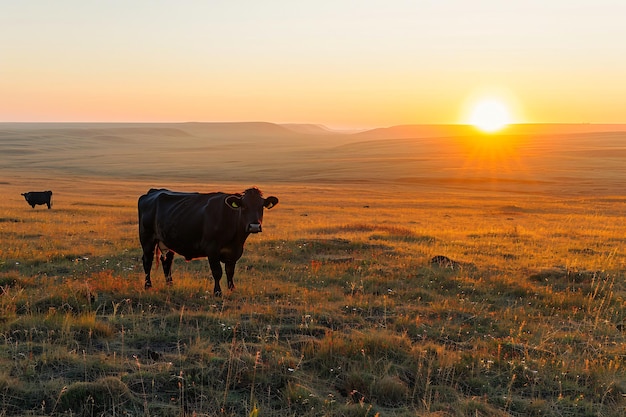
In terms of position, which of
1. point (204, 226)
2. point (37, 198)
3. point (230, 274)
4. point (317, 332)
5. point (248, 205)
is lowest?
point (37, 198)

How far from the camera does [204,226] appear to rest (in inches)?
359

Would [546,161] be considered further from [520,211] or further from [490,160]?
[520,211]

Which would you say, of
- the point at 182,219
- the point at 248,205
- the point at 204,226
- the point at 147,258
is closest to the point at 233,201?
the point at 248,205

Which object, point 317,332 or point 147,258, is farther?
point 147,258

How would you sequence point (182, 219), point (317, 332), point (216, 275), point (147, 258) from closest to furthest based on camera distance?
point (317, 332) < point (216, 275) < point (182, 219) < point (147, 258)

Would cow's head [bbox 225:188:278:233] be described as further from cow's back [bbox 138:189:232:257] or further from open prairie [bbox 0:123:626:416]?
open prairie [bbox 0:123:626:416]

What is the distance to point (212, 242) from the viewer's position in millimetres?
9008

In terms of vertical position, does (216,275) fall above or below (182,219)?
below

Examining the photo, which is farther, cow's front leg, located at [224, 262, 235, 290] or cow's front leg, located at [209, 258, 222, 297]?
cow's front leg, located at [224, 262, 235, 290]

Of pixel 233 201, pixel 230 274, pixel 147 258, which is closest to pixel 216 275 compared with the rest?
pixel 230 274

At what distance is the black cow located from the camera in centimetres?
887

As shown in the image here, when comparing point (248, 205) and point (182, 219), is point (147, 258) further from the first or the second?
point (248, 205)

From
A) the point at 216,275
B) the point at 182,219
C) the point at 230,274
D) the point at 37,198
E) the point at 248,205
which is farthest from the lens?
the point at 37,198

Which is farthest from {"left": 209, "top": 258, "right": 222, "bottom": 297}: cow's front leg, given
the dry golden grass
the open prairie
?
the dry golden grass
